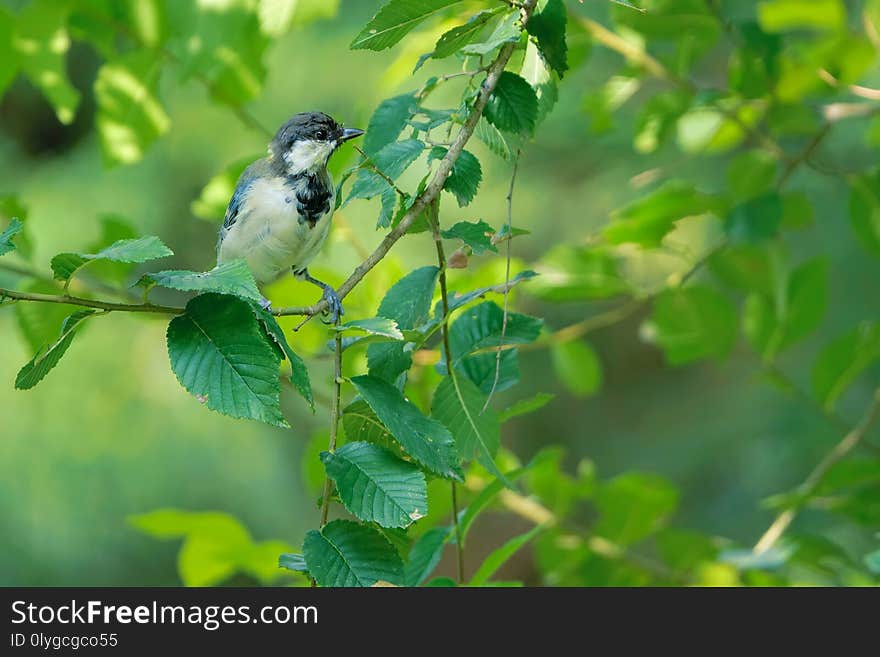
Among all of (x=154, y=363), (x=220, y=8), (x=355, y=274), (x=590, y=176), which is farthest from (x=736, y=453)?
(x=355, y=274)

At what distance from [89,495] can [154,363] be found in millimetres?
617

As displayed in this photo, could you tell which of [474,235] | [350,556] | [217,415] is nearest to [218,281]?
[350,556]

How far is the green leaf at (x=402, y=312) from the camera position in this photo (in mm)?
1312

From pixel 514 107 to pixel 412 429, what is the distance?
1.31 ft

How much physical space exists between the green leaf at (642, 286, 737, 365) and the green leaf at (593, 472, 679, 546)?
29 cm

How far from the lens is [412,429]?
118 centimetres

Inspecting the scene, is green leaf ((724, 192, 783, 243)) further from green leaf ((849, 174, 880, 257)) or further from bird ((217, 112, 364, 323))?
bird ((217, 112, 364, 323))

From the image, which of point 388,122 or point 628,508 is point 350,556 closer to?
point 388,122

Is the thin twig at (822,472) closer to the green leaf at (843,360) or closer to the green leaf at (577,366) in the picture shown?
the green leaf at (843,360)

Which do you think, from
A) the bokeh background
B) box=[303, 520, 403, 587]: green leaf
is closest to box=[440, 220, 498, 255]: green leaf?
box=[303, 520, 403, 587]: green leaf

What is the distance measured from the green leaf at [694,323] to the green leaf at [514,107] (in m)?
1.14

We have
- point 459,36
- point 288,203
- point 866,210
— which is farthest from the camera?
point 866,210

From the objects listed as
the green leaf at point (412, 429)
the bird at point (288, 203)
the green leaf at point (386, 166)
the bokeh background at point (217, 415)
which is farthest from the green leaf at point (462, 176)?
the bokeh background at point (217, 415)

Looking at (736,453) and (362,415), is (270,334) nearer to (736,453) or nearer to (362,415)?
(362,415)
